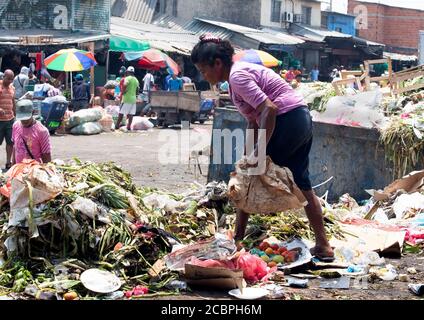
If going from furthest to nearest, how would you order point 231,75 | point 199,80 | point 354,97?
point 199,80 → point 354,97 → point 231,75

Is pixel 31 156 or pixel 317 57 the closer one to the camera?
pixel 31 156

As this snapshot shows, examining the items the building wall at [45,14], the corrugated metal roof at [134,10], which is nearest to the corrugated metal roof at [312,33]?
the corrugated metal roof at [134,10]

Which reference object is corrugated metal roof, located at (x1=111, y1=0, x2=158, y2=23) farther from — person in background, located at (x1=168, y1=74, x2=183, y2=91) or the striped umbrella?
the striped umbrella

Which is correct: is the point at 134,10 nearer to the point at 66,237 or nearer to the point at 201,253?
the point at 66,237

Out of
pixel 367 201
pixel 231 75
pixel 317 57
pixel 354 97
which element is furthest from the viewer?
pixel 317 57

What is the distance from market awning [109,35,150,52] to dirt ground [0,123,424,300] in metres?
5.12

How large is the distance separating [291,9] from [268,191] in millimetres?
36197

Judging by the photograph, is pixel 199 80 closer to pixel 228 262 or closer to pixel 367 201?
pixel 367 201

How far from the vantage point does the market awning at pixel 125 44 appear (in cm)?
2519

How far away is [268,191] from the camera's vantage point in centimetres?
542

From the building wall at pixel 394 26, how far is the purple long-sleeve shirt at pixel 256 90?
44.2 m

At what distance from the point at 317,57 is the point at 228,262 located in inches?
1323

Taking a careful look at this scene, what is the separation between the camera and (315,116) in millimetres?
9461
